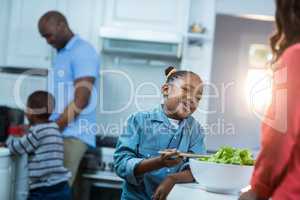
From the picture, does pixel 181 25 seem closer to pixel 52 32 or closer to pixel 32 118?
pixel 52 32

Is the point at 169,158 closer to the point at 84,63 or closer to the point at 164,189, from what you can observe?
the point at 164,189

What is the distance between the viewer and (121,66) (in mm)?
2531

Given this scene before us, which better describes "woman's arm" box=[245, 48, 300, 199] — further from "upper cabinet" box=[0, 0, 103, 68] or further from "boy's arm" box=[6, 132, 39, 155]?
"upper cabinet" box=[0, 0, 103, 68]

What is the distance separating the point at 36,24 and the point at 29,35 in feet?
0.20

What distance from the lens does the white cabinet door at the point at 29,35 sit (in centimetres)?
245

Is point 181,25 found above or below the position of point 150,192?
above

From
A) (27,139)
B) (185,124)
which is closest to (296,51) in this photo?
(185,124)

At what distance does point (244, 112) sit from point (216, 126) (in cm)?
155

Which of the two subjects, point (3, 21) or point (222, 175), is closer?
point (222, 175)

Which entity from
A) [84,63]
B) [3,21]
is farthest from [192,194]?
[3,21]

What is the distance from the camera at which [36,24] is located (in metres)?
2.45

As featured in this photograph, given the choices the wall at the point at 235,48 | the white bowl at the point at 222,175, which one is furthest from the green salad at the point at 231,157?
the wall at the point at 235,48

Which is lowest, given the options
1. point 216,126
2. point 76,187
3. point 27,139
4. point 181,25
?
point 76,187

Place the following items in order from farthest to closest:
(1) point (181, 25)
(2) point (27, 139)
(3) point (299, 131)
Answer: (1) point (181, 25) → (2) point (27, 139) → (3) point (299, 131)
